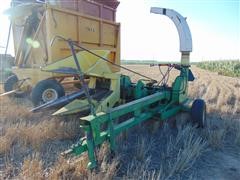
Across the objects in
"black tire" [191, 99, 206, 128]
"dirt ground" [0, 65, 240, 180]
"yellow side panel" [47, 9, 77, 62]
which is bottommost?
"dirt ground" [0, 65, 240, 180]

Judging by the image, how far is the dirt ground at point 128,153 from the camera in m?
2.52

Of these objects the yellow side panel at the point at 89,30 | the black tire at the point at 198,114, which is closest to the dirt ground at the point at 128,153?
the black tire at the point at 198,114

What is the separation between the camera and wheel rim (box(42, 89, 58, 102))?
464 centimetres

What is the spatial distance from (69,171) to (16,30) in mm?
5023

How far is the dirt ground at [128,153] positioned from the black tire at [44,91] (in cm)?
28

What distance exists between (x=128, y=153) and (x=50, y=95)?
2251 millimetres

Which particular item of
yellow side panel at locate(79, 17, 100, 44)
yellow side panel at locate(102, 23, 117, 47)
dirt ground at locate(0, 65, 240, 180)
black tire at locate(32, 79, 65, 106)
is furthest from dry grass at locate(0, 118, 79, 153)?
yellow side panel at locate(102, 23, 117, 47)

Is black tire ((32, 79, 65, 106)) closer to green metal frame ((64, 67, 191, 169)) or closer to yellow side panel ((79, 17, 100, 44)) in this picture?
green metal frame ((64, 67, 191, 169))

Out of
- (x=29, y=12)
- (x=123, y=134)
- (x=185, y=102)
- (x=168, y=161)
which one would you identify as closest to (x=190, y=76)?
(x=185, y=102)

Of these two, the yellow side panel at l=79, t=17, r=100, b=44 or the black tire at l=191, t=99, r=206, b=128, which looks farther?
the yellow side panel at l=79, t=17, r=100, b=44

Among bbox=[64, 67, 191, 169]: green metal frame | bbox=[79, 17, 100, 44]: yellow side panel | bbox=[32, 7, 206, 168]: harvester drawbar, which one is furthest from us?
bbox=[79, 17, 100, 44]: yellow side panel

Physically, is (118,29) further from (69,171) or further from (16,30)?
(69,171)

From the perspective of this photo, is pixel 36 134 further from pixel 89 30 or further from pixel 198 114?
pixel 89 30

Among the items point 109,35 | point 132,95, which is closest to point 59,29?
point 109,35
